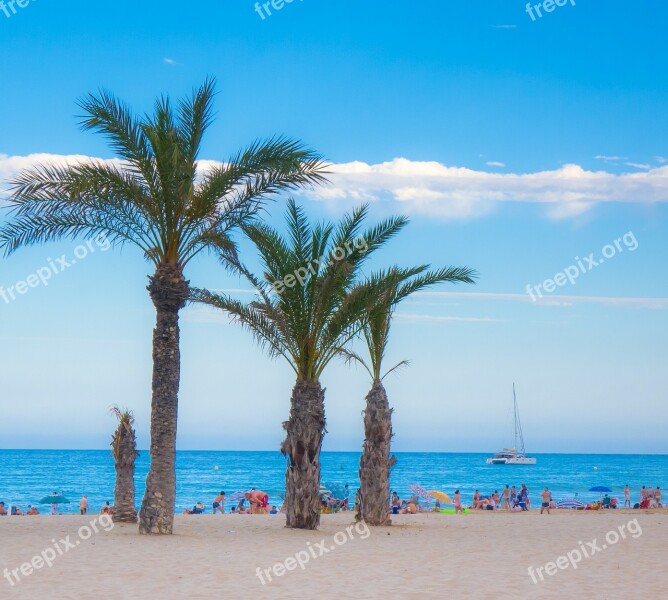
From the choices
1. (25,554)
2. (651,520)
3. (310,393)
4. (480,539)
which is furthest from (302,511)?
(651,520)

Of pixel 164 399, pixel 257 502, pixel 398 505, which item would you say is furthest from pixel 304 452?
pixel 257 502

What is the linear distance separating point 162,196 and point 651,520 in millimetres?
16501

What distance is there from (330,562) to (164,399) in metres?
5.04

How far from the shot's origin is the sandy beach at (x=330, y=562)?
10.8 m

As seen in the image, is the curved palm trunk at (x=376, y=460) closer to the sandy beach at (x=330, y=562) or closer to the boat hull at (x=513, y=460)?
the sandy beach at (x=330, y=562)

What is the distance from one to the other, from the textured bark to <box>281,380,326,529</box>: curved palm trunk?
12.8 ft

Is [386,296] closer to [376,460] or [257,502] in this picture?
[376,460]

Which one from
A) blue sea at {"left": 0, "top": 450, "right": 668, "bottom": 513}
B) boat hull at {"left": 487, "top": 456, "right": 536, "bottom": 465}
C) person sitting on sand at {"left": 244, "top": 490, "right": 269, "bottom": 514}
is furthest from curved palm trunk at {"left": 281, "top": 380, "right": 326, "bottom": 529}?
boat hull at {"left": 487, "top": 456, "right": 536, "bottom": 465}

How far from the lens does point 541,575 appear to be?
12180 millimetres

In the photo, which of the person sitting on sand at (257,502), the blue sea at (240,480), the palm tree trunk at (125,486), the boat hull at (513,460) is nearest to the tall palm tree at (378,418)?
the palm tree trunk at (125,486)

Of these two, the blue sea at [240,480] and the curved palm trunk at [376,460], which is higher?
the curved palm trunk at [376,460]

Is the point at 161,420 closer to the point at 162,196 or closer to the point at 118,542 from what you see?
the point at 118,542

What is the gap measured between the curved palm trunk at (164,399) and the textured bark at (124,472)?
3274 mm

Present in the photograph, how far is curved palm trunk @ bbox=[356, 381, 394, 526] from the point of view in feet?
65.0
